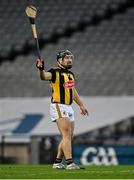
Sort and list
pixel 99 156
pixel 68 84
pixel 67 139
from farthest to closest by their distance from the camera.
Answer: pixel 99 156
pixel 68 84
pixel 67 139

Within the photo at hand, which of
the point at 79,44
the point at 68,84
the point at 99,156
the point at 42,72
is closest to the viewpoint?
the point at 42,72

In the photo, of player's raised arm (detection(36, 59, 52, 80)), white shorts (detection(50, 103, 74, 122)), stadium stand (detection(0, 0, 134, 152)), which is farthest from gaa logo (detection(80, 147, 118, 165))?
player's raised arm (detection(36, 59, 52, 80))

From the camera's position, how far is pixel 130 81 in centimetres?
2245

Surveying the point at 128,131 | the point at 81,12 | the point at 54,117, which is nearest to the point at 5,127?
the point at 128,131

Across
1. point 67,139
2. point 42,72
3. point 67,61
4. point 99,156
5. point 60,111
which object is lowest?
point 67,139

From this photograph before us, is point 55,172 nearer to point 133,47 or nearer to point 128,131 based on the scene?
point 128,131

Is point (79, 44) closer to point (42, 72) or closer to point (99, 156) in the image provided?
point (99, 156)

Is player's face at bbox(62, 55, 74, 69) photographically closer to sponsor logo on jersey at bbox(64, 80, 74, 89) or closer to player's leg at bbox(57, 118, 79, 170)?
sponsor logo on jersey at bbox(64, 80, 74, 89)

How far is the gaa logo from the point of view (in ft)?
61.2

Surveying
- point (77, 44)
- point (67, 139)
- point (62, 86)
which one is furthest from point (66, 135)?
point (77, 44)

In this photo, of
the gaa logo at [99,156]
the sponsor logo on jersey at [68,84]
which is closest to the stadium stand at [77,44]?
the gaa logo at [99,156]

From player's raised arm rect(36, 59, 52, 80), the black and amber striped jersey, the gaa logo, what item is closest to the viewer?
player's raised arm rect(36, 59, 52, 80)

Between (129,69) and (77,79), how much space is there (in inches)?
57.9

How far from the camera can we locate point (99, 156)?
1881 centimetres
